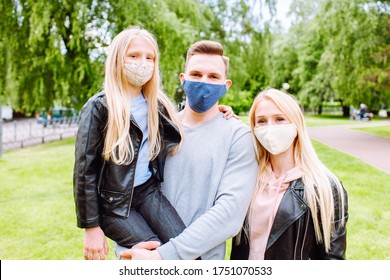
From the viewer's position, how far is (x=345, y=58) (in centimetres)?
1564

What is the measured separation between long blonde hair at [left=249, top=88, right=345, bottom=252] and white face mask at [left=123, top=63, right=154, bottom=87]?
2.00ft

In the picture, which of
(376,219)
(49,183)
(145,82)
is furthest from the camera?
(49,183)

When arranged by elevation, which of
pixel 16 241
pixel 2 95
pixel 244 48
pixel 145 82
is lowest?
pixel 16 241

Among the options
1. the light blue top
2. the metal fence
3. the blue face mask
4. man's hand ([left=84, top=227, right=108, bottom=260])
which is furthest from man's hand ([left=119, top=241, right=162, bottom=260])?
the metal fence

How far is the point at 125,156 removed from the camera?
199 centimetres

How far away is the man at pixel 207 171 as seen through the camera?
1.90m

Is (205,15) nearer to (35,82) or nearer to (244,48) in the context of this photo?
(244,48)

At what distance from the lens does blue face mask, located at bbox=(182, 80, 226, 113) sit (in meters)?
2.14

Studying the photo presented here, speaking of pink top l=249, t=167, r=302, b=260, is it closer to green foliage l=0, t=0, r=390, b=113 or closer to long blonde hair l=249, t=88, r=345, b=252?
long blonde hair l=249, t=88, r=345, b=252

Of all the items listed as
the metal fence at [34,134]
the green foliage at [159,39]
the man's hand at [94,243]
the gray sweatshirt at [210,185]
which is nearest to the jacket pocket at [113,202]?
the man's hand at [94,243]

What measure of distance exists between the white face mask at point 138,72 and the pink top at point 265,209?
0.87 m

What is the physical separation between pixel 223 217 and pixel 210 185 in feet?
0.57

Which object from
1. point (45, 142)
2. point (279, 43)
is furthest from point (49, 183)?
point (279, 43)

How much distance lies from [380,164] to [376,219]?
5.16 metres
